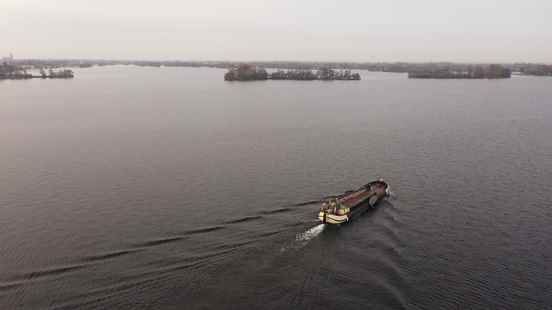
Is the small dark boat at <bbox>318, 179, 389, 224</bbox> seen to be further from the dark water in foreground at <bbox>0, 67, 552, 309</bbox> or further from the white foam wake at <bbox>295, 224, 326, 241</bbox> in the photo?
the dark water in foreground at <bbox>0, 67, 552, 309</bbox>

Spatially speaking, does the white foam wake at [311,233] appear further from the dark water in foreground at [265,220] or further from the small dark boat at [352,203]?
the small dark boat at [352,203]

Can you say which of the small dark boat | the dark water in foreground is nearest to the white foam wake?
the dark water in foreground

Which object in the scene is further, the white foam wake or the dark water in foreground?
the white foam wake

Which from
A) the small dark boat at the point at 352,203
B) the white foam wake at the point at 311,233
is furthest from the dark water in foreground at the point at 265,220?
the small dark boat at the point at 352,203

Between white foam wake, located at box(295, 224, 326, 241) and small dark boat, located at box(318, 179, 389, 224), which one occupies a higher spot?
small dark boat, located at box(318, 179, 389, 224)

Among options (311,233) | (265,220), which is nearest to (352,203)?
(311,233)

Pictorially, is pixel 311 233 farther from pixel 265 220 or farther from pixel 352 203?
pixel 352 203
